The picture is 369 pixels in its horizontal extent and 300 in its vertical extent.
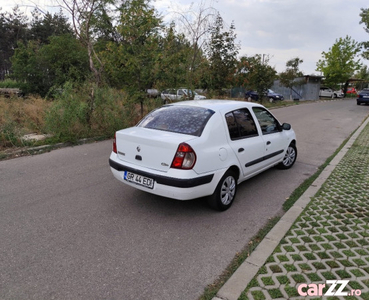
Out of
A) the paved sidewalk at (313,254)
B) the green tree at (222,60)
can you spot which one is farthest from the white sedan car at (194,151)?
the green tree at (222,60)

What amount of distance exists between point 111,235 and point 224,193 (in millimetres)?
1698

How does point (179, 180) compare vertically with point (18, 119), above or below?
above

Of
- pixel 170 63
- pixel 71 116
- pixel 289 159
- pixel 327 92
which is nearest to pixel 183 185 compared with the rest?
pixel 289 159

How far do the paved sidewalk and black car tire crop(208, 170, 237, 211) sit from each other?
793 mm

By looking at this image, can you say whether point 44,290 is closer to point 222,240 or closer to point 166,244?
point 166,244

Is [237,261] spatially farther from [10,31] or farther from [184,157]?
[10,31]

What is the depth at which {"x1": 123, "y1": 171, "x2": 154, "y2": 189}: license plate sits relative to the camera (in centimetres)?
369

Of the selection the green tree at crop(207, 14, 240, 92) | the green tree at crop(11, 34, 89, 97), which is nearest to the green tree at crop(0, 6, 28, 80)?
the green tree at crop(11, 34, 89, 97)

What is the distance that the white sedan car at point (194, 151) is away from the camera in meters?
3.53

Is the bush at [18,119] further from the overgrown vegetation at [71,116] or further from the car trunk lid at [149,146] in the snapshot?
the car trunk lid at [149,146]

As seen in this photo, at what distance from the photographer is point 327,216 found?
12.6 feet

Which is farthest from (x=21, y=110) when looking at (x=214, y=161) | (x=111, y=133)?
(x=214, y=161)

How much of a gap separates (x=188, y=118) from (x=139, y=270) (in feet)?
7.41

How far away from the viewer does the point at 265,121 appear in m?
5.16
